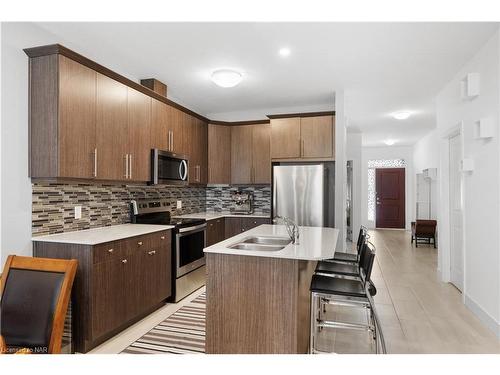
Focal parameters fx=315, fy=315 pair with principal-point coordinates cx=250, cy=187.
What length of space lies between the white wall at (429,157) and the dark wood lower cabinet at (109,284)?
653cm

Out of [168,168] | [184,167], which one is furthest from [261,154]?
[168,168]

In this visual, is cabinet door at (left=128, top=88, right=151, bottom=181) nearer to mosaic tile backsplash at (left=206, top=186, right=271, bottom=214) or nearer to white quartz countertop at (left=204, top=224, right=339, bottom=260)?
white quartz countertop at (left=204, top=224, right=339, bottom=260)

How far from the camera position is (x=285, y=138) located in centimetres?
477

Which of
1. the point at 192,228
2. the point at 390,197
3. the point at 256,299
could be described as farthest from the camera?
the point at 390,197

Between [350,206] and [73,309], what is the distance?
264 inches

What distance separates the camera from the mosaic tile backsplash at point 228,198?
5.31 m

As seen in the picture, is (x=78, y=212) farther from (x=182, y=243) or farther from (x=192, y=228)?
(x=192, y=228)

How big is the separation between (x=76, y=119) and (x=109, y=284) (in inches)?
53.4

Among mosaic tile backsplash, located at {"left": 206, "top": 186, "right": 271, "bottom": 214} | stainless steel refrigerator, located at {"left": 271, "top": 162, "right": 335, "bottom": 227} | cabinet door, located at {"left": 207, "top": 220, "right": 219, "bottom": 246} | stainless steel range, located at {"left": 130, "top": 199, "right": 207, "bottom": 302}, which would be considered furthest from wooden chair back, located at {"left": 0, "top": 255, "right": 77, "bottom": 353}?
mosaic tile backsplash, located at {"left": 206, "top": 186, "right": 271, "bottom": 214}

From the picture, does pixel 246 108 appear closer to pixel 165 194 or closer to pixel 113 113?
pixel 165 194

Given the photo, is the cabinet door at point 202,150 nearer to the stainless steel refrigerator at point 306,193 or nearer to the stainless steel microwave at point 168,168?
the stainless steel microwave at point 168,168

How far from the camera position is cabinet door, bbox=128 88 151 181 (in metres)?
3.20

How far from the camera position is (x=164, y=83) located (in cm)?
411

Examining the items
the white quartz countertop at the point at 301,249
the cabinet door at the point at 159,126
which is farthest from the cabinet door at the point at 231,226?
the white quartz countertop at the point at 301,249
